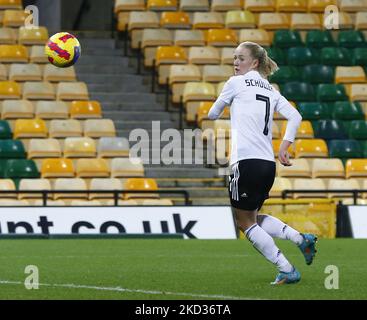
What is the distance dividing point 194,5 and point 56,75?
4.28 metres

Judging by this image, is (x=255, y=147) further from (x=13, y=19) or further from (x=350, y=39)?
(x=350, y=39)

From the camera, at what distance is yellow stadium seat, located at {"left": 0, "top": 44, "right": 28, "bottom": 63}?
2222 cm

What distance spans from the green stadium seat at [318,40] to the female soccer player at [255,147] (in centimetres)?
1587

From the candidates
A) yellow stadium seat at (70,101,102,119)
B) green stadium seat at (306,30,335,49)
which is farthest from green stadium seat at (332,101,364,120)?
yellow stadium seat at (70,101,102,119)

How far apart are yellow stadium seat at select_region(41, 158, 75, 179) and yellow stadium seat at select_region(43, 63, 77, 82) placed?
9.59ft

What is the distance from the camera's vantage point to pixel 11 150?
20.2 m

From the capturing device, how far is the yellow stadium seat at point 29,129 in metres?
20.6

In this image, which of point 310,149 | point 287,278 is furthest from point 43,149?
point 287,278

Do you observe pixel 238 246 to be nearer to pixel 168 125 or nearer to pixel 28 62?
pixel 168 125

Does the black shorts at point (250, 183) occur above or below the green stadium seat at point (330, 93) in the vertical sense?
below

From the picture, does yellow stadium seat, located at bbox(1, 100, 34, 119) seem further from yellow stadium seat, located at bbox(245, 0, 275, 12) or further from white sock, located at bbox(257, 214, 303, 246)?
white sock, located at bbox(257, 214, 303, 246)

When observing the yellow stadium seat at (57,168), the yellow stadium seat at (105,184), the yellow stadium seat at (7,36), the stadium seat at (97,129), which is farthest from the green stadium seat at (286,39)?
the yellow stadium seat at (57,168)

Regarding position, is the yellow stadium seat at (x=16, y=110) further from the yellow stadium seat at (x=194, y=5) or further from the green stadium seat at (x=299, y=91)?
the yellow stadium seat at (x=194, y=5)
